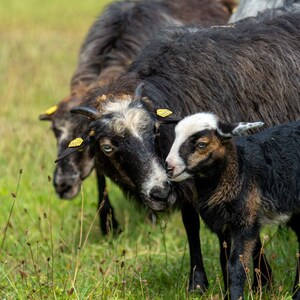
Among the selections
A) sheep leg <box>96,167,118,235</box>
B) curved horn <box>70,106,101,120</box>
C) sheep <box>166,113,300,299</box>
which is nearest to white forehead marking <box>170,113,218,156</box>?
sheep <box>166,113,300,299</box>

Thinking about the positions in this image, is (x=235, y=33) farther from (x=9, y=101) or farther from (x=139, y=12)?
(x=9, y=101)

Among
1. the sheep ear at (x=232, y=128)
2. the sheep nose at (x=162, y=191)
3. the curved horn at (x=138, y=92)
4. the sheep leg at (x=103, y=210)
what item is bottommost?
the sheep leg at (x=103, y=210)

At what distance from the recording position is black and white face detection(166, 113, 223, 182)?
5109mm

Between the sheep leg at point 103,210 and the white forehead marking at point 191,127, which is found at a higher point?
the white forehead marking at point 191,127

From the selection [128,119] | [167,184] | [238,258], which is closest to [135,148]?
[128,119]

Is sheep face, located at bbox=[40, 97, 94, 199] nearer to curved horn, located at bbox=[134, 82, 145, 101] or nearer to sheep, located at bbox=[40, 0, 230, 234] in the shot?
sheep, located at bbox=[40, 0, 230, 234]

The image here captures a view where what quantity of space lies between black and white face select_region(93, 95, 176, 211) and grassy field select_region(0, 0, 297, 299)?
16.6 inches

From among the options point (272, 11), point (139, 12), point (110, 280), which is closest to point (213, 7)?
point (139, 12)

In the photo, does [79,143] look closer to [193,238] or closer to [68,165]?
[193,238]

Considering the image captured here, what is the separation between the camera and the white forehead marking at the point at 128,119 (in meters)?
5.96

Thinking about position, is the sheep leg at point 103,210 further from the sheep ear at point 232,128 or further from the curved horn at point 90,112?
the sheep ear at point 232,128

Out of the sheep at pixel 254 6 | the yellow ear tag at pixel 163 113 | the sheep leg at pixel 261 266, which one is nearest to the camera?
the yellow ear tag at pixel 163 113

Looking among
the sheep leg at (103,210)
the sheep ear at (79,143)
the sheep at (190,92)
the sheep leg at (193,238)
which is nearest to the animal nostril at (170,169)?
the sheep at (190,92)

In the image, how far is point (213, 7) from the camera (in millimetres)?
10539
